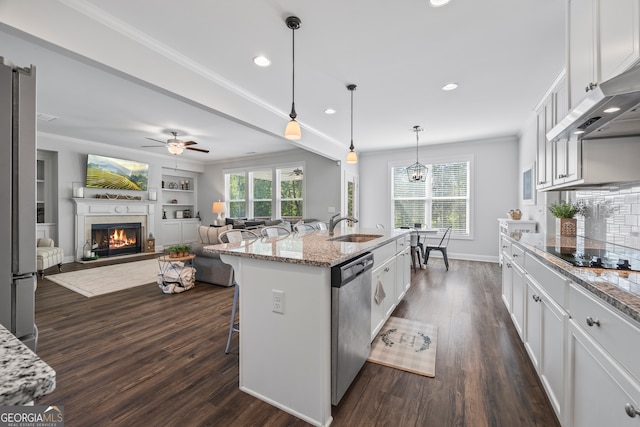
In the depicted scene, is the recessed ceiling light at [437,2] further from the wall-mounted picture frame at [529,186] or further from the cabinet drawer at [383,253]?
the wall-mounted picture frame at [529,186]

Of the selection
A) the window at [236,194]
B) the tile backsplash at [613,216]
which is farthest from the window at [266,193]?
the tile backsplash at [613,216]

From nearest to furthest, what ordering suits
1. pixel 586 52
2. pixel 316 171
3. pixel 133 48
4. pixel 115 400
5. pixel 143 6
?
pixel 586 52
pixel 115 400
pixel 143 6
pixel 133 48
pixel 316 171

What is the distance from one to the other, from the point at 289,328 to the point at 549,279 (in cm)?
156

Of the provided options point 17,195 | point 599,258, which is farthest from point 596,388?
point 17,195

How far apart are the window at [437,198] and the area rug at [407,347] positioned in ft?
14.0

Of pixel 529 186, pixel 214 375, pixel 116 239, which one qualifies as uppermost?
pixel 529 186

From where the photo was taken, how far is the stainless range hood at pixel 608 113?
1.17 meters

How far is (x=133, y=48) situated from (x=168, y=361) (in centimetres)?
266

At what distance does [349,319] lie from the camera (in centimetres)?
173

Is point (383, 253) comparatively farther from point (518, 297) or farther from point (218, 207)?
point (218, 207)

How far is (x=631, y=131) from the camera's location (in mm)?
1773

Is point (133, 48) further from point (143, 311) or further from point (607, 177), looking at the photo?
point (607, 177)

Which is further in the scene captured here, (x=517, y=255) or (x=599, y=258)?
(x=517, y=255)


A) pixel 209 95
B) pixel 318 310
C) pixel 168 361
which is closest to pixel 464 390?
pixel 318 310
